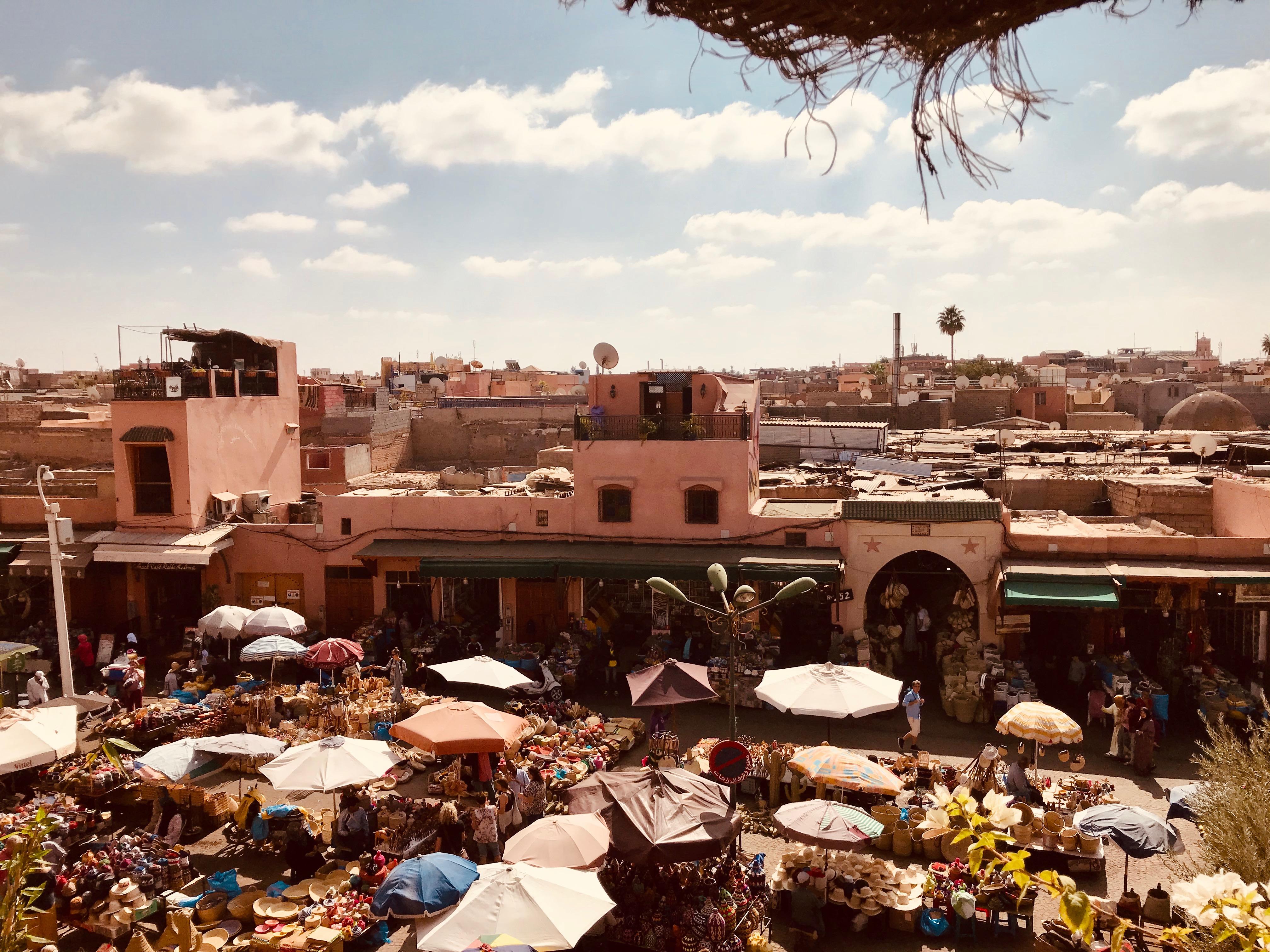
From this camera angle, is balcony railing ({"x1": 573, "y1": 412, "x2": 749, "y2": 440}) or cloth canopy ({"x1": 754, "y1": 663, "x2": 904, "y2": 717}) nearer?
cloth canopy ({"x1": 754, "y1": 663, "x2": 904, "y2": 717})

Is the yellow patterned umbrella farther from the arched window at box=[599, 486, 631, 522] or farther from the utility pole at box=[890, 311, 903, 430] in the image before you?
the utility pole at box=[890, 311, 903, 430]

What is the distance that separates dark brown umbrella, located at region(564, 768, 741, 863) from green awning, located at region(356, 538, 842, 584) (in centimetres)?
847

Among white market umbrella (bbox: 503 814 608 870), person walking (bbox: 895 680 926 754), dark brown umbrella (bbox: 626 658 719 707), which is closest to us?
white market umbrella (bbox: 503 814 608 870)

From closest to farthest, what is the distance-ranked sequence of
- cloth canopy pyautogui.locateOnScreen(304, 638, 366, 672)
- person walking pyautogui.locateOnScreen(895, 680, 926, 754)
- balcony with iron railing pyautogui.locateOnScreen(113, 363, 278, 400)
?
1. person walking pyautogui.locateOnScreen(895, 680, 926, 754)
2. cloth canopy pyautogui.locateOnScreen(304, 638, 366, 672)
3. balcony with iron railing pyautogui.locateOnScreen(113, 363, 278, 400)

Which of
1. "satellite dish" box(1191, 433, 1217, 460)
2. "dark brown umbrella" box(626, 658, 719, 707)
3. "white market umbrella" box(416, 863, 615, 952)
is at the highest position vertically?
"satellite dish" box(1191, 433, 1217, 460)

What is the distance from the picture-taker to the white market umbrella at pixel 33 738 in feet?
39.4

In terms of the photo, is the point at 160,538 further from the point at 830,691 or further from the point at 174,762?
the point at 830,691

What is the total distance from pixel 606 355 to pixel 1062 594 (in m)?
12.5

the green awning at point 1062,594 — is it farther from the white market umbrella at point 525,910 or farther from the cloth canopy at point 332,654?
the cloth canopy at point 332,654

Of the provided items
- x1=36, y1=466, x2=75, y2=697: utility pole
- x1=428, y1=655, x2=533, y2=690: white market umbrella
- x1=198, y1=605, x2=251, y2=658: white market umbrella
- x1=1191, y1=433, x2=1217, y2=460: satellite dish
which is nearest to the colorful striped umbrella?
x1=428, y1=655, x2=533, y2=690: white market umbrella

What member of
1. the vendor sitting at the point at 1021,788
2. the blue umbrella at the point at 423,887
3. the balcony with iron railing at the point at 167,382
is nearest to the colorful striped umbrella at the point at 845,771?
the vendor sitting at the point at 1021,788

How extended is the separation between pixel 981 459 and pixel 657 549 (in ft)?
43.2

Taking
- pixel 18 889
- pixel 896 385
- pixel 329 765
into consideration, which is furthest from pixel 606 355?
pixel 896 385

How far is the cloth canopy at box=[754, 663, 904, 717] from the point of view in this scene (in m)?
13.0
